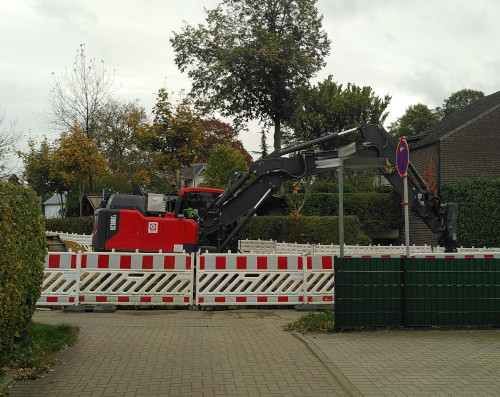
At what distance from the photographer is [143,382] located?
5.70 m

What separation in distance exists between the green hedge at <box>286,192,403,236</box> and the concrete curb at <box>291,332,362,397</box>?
2064 centimetres

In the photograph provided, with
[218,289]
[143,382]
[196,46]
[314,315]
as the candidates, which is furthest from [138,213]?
[196,46]

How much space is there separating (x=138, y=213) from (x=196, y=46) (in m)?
24.6

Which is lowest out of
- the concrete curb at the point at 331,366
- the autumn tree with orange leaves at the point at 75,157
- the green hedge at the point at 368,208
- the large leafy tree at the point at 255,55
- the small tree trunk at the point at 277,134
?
the concrete curb at the point at 331,366

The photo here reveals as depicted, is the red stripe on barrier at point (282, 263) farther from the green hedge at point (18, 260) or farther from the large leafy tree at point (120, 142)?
the large leafy tree at point (120, 142)

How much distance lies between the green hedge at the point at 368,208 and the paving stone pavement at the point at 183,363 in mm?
19361

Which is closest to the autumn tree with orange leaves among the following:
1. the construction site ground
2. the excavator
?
the excavator

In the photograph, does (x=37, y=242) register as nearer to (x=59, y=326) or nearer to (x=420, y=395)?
(x=59, y=326)

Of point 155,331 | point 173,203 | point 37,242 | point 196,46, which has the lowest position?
point 155,331

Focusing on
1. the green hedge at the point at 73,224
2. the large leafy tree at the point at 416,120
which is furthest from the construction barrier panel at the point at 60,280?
the large leafy tree at the point at 416,120

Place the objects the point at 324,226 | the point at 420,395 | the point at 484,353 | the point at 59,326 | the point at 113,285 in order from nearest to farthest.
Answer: the point at 420,395
the point at 484,353
the point at 59,326
the point at 113,285
the point at 324,226

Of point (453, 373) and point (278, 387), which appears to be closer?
point (278, 387)

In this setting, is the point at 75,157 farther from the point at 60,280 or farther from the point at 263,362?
the point at 263,362

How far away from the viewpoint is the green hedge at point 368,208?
28.7m
